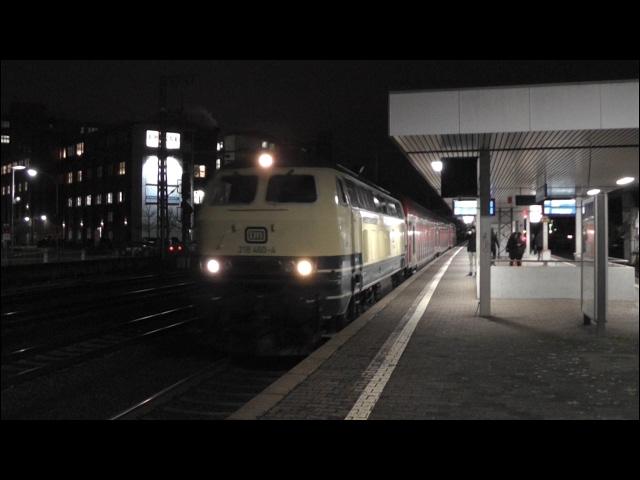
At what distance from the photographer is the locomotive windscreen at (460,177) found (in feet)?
41.7

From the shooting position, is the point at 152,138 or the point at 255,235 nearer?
the point at 255,235

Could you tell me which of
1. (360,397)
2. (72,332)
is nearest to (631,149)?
(360,397)

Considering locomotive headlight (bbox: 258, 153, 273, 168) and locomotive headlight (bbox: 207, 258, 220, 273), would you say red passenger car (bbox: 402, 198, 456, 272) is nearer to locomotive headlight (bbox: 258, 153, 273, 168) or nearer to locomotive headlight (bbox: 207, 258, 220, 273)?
locomotive headlight (bbox: 258, 153, 273, 168)

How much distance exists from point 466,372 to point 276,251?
3951mm

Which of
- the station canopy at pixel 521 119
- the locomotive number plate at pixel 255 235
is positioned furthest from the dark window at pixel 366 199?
the locomotive number plate at pixel 255 235

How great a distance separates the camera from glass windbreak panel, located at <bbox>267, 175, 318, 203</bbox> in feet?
34.7

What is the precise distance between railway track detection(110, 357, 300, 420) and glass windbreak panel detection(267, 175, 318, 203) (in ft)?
8.91

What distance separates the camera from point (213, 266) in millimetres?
10656

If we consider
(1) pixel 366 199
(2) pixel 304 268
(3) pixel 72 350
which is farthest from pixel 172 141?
(2) pixel 304 268

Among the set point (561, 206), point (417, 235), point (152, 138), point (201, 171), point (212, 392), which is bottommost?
point (212, 392)

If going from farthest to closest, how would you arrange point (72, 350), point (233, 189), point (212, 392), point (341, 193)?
point (72, 350) → point (233, 189) → point (341, 193) → point (212, 392)

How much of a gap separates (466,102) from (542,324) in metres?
4.33

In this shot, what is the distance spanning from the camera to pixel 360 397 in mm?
6707

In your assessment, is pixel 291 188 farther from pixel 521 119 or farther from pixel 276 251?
pixel 521 119
